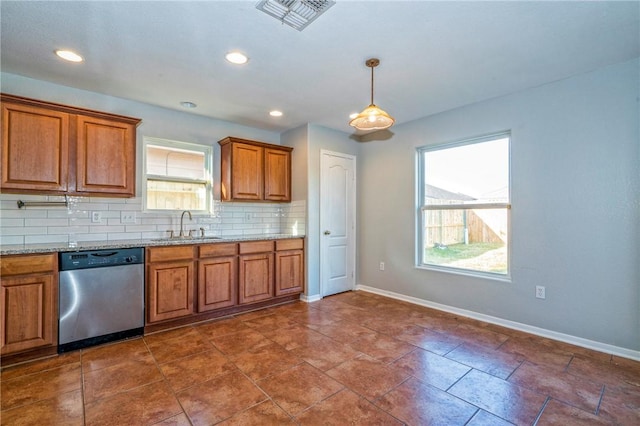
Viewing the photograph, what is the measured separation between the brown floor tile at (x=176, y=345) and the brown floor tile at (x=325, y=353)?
89 cm

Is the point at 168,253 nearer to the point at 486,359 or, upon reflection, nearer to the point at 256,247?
the point at 256,247

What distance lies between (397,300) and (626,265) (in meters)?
2.42

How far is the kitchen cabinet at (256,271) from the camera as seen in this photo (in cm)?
377

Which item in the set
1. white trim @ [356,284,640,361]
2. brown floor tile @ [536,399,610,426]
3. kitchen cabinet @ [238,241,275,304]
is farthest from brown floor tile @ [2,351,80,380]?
white trim @ [356,284,640,361]

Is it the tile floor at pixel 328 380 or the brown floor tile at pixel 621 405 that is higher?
the tile floor at pixel 328 380

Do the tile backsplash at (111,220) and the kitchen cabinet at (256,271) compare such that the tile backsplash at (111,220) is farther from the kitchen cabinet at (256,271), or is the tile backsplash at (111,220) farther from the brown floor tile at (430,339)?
the brown floor tile at (430,339)

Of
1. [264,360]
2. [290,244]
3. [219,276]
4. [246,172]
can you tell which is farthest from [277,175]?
[264,360]

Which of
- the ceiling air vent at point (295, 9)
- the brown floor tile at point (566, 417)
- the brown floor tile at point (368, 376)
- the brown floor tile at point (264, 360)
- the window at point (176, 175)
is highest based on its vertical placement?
the ceiling air vent at point (295, 9)

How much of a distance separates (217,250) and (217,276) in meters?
0.30

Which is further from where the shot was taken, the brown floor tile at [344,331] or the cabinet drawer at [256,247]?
the cabinet drawer at [256,247]

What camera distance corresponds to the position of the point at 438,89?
10.6 ft

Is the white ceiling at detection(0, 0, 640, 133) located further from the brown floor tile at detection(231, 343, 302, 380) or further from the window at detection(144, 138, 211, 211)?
the brown floor tile at detection(231, 343, 302, 380)

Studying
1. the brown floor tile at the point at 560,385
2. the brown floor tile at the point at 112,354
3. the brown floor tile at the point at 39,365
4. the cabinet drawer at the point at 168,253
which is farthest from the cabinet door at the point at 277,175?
the brown floor tile at the point at 560,385

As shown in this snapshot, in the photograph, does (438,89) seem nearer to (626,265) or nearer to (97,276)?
(626,265)
